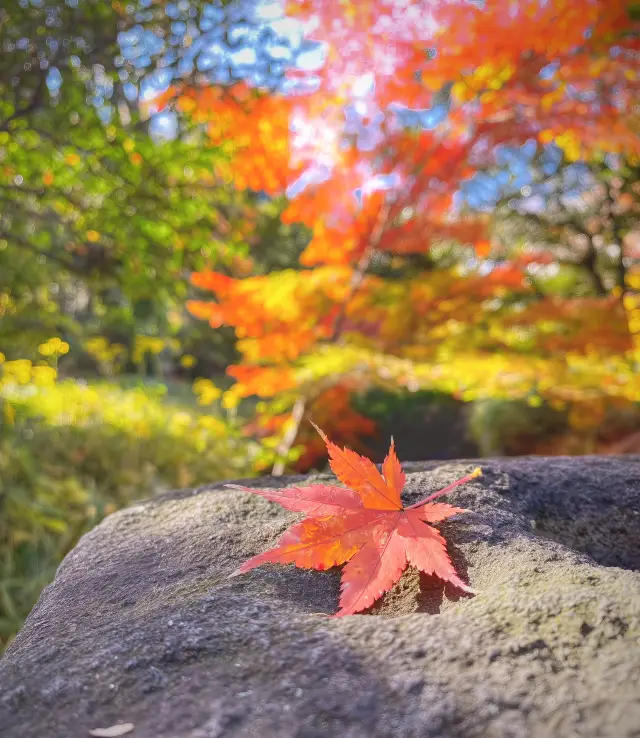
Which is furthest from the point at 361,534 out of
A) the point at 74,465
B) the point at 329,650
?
the point at 74,465

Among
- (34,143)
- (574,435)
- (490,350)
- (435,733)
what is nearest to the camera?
(435,733)

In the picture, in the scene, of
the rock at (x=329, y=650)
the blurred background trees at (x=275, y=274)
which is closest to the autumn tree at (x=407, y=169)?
the blurred background trees at (x=275, y=274)

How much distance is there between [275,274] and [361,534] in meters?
4.21

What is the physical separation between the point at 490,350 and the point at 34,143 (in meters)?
4.78

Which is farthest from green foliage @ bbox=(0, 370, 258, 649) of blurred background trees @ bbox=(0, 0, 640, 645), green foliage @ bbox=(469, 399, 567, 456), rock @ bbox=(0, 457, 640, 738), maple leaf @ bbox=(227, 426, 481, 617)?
maple leaf @ bbox=(227, 426, 481, 617)

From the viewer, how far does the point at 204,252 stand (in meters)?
3.38

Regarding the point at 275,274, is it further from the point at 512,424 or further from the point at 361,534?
the point at 361,534

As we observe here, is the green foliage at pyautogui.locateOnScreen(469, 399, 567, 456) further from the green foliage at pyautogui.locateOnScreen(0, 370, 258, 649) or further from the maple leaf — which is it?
the maple leaf

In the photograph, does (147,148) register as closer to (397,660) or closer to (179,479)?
(179,479)

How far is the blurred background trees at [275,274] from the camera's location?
2.81 m

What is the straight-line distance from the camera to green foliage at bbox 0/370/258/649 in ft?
9.18

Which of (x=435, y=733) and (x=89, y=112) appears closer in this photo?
(x=435, y=733)

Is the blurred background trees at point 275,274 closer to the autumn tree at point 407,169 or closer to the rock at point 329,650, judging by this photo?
the autumn tree at point 407,169

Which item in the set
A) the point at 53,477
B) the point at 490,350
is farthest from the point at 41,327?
the point at 490,350
